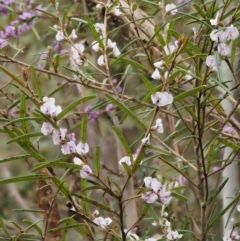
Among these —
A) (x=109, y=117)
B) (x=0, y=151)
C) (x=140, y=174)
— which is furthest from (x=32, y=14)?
(x=0, y=151)

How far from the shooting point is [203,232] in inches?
23.8

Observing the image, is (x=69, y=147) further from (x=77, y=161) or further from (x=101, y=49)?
(x=101, y=49)

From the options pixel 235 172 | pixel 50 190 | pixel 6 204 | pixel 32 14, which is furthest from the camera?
pixel 6 204

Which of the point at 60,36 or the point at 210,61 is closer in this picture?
the point at 210,61

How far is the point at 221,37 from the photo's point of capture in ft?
1.76

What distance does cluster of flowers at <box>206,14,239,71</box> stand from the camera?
53cm

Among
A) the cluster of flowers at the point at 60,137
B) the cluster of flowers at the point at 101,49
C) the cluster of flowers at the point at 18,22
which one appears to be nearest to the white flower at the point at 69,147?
the cluster of flowers at the point at 60,137

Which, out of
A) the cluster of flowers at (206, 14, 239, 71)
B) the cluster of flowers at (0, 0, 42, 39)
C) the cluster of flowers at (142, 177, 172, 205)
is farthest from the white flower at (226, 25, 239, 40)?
the cluster of flowers at (0, 0, 42, 39)

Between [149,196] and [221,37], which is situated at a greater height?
[221,37]

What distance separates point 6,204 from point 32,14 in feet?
2.31

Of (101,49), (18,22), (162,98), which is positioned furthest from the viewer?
(18,22)

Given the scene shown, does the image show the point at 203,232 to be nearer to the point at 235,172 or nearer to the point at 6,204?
the point at 235,172

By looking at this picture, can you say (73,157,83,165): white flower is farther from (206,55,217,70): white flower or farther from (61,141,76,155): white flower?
(206,55,217,70): white flower

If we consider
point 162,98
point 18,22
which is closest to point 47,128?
point 162,98
